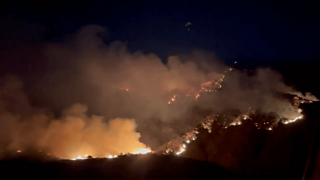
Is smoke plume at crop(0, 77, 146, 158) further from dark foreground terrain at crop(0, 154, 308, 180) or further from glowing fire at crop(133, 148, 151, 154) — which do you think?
dark foreground terrain at crop(0, 154, 308, 180)

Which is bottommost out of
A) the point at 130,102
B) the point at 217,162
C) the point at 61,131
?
the point at 61,131

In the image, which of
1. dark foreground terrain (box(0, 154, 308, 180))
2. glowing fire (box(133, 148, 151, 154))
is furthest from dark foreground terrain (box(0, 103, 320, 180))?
glowing fire (box(133, 148, 151, 154))

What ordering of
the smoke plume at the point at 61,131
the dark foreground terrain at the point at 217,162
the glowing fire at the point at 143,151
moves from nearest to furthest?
the dark foreground terrain at the point at 217,162 → the glowing fire at the point at 143,151 → the smoke plume at the point at 61,131

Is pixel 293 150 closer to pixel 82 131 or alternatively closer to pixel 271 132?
pixel 271 132

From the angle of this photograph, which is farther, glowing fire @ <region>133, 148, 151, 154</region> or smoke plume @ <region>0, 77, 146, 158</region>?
smoke plume @ <region>0, 77, 146, 158</region>

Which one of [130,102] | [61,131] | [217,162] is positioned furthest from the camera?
[130,102]

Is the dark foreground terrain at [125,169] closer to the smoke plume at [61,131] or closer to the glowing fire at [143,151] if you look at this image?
the glowing fire at [143,151]

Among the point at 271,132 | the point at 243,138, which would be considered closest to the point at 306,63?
the point at 271,132

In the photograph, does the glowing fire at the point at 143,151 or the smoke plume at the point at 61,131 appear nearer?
the glowing fire at the point at 143,151

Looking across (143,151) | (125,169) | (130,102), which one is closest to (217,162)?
(143,151)

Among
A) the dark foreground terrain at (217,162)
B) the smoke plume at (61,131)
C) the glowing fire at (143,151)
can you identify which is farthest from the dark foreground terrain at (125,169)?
the smoke plume at (61,131)

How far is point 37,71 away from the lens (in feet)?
32.9

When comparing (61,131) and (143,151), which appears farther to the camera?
(61,131)

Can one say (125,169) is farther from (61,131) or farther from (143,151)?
(61,131)
